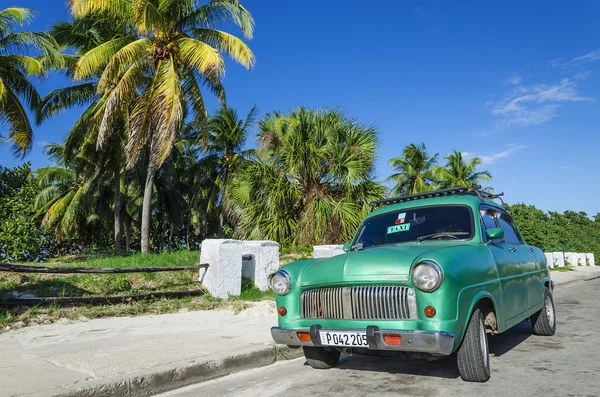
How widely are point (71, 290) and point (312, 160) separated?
27.9 feet

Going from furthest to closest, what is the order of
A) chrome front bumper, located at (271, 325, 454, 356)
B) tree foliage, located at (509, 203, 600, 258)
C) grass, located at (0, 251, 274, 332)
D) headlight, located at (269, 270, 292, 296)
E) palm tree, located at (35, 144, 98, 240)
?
palm tree, located at (35, 144, 98, 240), tree foliage, located at (509, 203, 600, 258), grass, located at (0, 251, 274, 332), headlight, located at (269, 270, 292, 296), chrome front bumper, located at (271, 325, 454, 356)

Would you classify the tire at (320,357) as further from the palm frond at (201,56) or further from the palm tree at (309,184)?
Result: the palm frond at (201,56)

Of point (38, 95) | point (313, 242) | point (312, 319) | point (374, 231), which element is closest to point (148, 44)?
point (38, 95)

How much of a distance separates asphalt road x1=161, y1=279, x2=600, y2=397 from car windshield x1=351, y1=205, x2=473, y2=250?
134 centimetres

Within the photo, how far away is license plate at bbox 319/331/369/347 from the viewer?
3775mm

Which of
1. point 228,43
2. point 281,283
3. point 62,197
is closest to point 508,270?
point 281,283

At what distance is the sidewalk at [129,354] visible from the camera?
3.98 m

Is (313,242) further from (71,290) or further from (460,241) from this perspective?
(460,241)

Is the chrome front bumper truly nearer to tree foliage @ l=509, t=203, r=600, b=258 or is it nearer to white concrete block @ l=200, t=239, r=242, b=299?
white concrete block @ l=200, t=239, r=242, b=299

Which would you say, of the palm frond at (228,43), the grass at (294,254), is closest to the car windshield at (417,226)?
the grass at (294,254)

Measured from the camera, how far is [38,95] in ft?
61.9

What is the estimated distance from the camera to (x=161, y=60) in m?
16.1

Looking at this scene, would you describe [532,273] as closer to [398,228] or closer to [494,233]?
[494,233]

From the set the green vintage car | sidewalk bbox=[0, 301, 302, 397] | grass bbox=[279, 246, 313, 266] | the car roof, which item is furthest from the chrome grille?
grass bbox=[279, 246, 313, 266]
